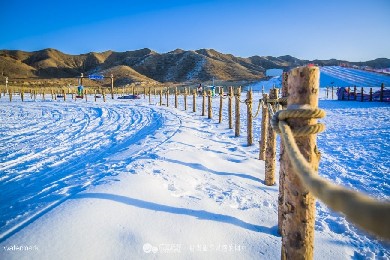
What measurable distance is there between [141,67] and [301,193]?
333 ft

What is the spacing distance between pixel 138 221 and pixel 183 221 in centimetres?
56

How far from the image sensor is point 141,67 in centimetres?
9819

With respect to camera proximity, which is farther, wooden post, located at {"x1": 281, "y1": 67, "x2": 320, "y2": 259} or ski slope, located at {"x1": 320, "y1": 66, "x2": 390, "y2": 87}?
ski slope, located at {"x1": 320, "y1": 66, "x2": 390, "y2": 87}

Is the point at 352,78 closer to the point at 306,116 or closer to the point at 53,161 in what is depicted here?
the point at 53,161

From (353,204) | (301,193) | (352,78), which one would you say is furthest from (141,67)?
(353,204)

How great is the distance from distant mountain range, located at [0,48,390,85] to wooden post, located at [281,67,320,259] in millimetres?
62950

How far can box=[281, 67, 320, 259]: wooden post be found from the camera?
1.80m

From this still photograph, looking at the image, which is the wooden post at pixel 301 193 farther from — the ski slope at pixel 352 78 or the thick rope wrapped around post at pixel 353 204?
the ski slope at pixel 352 78

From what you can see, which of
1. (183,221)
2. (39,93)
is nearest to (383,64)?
(39,93)

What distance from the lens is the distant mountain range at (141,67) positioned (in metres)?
80.0

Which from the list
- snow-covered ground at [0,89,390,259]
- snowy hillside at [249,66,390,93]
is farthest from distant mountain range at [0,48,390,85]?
snow-covered ground at [0,89,390,259]

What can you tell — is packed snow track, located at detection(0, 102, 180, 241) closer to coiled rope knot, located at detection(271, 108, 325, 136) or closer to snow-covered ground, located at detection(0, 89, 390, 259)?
snow-covered ground, located at detection(0, 89, 390, 259)

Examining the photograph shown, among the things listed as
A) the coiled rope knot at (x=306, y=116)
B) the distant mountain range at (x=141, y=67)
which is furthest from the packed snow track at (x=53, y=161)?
the distant mountain range at (x=141, y=67)

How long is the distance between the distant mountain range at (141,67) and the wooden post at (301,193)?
62950 millimetres
